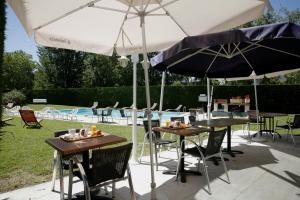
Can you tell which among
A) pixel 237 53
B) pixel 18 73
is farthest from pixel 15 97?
pixel 237 53

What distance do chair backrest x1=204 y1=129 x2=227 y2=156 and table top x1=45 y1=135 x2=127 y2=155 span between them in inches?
58.9

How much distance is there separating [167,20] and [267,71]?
365 cm

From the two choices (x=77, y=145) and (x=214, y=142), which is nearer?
(x=77, y=145)

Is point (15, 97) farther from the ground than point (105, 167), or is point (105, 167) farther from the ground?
point (15, 97)

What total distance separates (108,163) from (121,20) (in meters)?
2.36

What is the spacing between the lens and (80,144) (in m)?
3.59

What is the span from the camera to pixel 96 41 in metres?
4.43

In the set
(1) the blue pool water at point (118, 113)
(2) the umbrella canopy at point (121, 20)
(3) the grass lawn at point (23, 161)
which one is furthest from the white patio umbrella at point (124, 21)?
(1) the blue pool water at point (118, 113)

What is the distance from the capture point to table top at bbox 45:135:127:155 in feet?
10.7

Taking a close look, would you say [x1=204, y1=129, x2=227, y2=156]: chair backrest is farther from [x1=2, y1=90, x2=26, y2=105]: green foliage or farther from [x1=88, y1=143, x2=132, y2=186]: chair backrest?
[x1=2, y1=90, x2=26, y2=105]: green foliage

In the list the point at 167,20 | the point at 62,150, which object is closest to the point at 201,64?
the point at 167,20

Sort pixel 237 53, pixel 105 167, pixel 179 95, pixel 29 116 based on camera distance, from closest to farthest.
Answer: pixel 105 167 < pixel 237 53 < pixel 29 116 < pixel 179 95

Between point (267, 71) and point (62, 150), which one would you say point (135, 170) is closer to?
point (62, 150)

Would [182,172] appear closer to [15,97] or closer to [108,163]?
[108,163]
